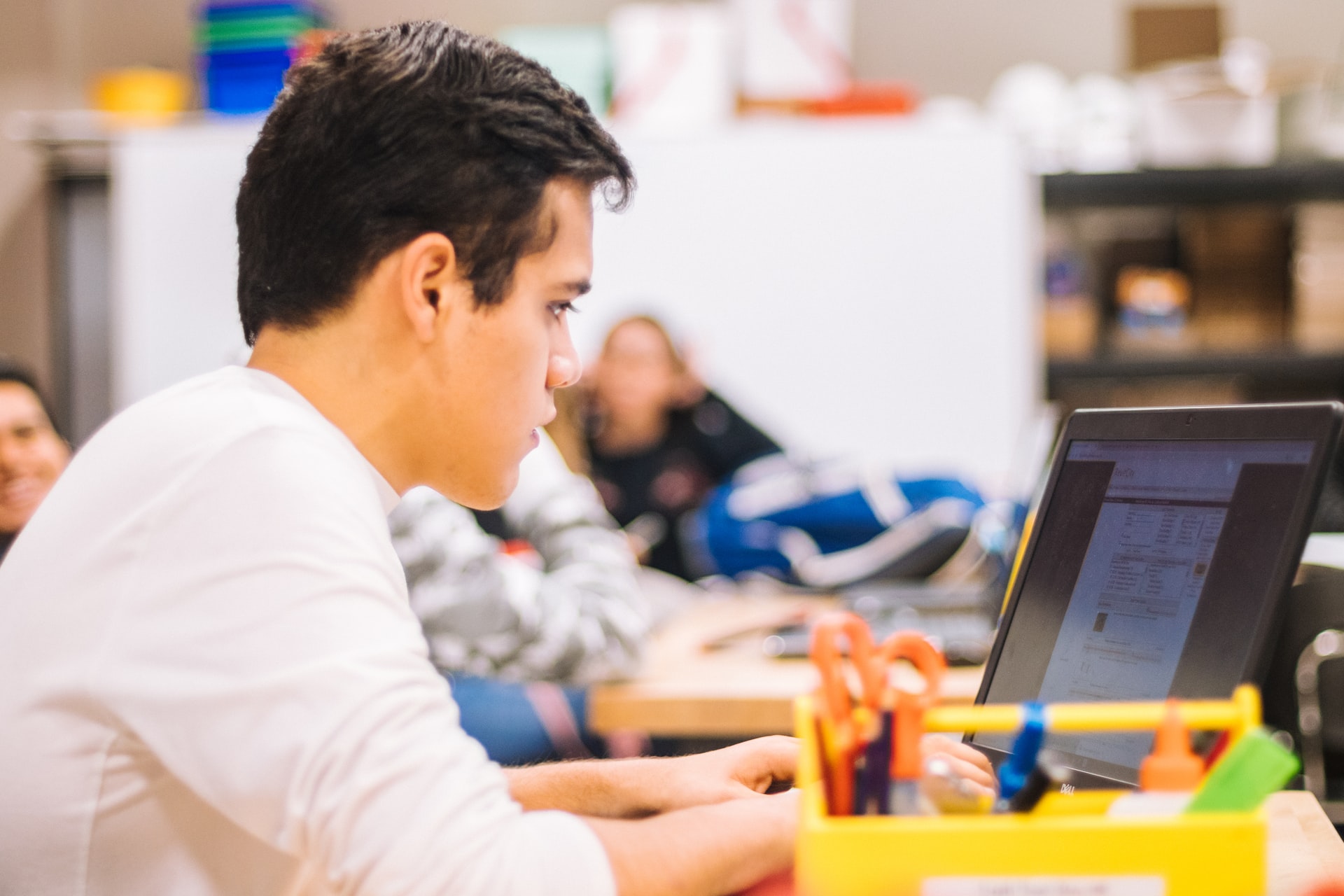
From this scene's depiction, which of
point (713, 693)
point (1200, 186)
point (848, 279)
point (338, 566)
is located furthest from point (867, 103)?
point (338, 566)

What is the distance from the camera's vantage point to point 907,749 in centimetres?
52

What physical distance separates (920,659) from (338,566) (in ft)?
0.99

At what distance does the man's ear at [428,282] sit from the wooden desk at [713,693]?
0.71 metres

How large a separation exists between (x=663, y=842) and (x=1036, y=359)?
9.79 feet

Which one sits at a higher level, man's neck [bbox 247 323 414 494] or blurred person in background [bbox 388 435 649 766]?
man's neck [bbox 247 323 414 494]

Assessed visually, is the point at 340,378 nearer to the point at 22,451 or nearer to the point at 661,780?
the point at 661,780

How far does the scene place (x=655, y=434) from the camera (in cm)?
340

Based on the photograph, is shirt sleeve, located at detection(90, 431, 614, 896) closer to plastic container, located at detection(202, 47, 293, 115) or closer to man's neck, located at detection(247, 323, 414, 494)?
man's neck, located at detection(247, 323, 414, 494)

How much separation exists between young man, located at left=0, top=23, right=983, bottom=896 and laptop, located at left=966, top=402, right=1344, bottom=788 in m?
0.19

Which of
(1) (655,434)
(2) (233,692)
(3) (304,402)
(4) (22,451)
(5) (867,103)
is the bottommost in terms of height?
(1) (655,434)

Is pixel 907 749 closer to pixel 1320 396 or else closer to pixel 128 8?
pixel 1320 396

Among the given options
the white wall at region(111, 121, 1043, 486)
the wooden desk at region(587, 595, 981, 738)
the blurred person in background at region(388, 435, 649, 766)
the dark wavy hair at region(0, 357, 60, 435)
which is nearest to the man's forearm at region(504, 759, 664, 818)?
the wooden desk at region(587, 595, 981, 738)

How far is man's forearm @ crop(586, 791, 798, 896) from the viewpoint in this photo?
2.05ft


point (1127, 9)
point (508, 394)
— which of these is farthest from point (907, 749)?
point (1127, 9)
